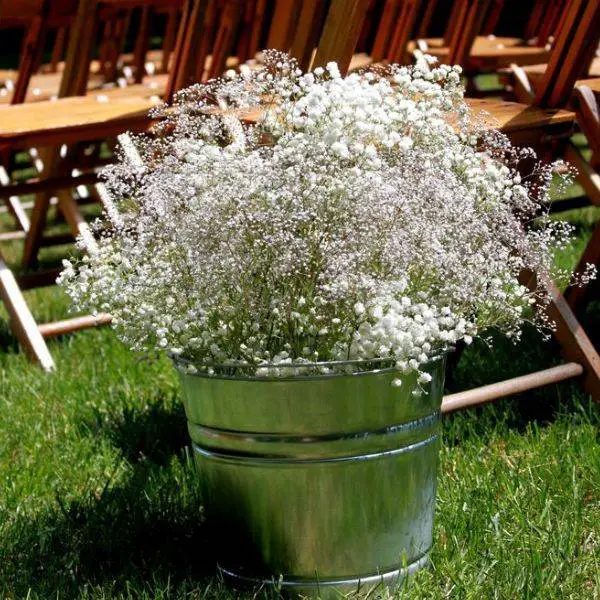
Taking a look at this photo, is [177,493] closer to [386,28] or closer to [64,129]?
[64,129]

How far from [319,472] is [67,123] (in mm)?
1629

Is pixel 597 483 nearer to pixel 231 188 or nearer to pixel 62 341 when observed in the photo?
pixel 231 188

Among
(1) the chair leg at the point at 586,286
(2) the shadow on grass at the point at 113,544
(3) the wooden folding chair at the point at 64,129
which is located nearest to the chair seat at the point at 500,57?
(3) the wooden folding chair at the point at 64,129

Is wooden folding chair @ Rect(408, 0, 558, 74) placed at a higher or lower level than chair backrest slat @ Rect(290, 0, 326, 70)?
lower

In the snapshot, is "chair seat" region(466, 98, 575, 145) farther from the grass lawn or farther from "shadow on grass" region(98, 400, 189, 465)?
"shadow on grass" region(98, 400, 189, 465)

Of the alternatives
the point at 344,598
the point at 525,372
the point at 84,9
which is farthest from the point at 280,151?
the point at 84,9

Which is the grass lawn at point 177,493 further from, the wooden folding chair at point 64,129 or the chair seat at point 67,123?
the chair seat at point 67,123

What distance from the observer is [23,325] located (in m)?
3.12

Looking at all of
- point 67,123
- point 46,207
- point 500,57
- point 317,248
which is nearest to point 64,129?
point 67,123

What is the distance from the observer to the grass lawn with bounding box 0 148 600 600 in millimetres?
1720

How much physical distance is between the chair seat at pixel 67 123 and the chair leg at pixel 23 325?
406mm

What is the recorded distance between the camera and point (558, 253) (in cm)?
384

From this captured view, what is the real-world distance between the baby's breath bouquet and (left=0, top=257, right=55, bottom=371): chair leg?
139 cm

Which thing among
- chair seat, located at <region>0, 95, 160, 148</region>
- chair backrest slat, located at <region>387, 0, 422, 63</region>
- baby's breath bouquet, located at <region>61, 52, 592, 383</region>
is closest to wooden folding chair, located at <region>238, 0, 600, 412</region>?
baby's breath bouquet, located at <region>61, 52, 592, 383</region>
